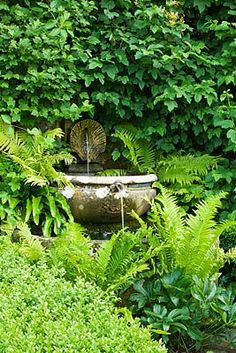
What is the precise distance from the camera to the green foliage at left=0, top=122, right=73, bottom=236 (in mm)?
4188

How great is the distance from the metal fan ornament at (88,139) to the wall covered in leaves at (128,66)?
5.0 inches

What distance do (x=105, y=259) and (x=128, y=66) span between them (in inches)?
85.5

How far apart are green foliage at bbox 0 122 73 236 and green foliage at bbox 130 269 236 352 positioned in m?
1.04

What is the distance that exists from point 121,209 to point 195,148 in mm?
1310

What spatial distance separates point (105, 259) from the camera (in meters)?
3.42

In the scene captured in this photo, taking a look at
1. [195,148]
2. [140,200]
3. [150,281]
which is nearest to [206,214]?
[150,281]

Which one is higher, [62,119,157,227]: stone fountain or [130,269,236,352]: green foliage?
[62,119,157,227]: stone fountain

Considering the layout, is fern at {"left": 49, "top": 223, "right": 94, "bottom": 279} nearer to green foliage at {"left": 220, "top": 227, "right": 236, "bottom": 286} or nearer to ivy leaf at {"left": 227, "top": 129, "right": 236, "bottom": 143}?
green foliage at {"left": 220, "top": 227, "right": 236, "bottom": 286}

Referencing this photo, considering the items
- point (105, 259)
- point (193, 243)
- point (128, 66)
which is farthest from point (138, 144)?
point (105, 259)

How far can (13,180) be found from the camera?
Answer: 4.24m

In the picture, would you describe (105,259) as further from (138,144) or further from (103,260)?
(138,144)

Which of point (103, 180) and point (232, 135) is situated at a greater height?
point (232, 135)

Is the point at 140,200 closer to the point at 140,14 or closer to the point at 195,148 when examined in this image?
the point at 195,148

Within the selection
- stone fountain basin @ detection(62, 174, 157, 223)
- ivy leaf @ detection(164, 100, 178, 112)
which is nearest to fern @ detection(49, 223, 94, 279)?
stone fountain basin @ detection(62, 174, 157, 223)
